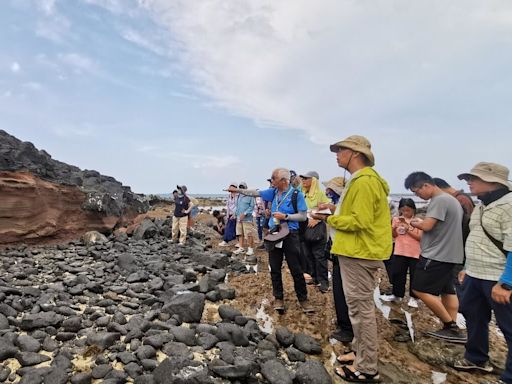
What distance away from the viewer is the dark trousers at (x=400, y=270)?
558cm

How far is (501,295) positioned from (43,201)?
1235cm

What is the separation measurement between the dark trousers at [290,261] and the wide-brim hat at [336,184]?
39.2 inches

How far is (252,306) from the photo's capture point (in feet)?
19.1

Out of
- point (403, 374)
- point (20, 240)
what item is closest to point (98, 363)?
point (403, 374)

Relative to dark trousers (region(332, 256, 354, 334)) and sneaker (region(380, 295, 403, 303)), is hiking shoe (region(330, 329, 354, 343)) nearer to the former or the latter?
dark trousers (region(332, 256, 354, 334))

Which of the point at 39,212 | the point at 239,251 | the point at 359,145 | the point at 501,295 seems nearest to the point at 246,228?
the point at 239,251

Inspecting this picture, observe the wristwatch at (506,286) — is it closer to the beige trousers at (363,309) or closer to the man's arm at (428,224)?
the beige trousers at (363,309)

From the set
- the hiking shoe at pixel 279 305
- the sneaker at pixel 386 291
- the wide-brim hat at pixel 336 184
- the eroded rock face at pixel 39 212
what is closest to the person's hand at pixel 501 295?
Result: the wide-brim hat at pixel 336 184

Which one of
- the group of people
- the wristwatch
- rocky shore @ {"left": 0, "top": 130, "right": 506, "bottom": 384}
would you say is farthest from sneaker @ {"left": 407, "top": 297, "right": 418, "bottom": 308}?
the wristwatch

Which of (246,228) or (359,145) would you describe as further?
(246,228)

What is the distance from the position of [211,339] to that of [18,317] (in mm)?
2808

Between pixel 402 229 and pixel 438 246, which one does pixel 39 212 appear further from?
pixel 438 246

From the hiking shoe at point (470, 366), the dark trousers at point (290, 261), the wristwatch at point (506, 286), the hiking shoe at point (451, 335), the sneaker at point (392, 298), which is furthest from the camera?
the sneaker at point (392, 298)

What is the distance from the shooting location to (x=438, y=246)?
4492 millimetres
